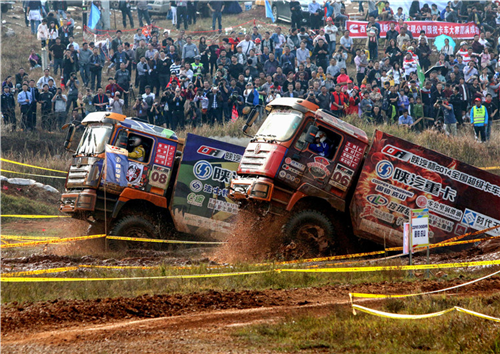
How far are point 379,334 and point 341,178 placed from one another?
5.97 metres

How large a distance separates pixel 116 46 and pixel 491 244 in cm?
1787

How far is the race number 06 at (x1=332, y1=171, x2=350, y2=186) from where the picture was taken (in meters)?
12.7

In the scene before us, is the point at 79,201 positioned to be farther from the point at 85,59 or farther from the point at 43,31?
the point at 43,31

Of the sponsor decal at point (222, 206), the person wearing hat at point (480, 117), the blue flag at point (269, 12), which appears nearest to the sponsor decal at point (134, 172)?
the sponsor decal at point (222, 206)

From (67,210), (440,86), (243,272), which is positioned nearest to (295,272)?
(243,272)

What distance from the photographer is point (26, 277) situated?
10750 millimetres

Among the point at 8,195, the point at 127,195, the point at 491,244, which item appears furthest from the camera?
the point at 8,195

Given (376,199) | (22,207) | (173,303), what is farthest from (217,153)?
(22,207)

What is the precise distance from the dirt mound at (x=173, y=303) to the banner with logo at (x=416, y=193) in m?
2.86

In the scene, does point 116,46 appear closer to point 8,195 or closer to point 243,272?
point 8,195

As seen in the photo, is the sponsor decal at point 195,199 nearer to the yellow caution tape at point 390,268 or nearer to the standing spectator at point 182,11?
the yellow caution tape at point 390,268

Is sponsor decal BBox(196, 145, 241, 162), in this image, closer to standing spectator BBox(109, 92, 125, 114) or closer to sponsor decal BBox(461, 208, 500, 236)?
sponsor decal BBox(461, 208, 500, 236)

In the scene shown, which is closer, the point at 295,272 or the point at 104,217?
the point at 295,272

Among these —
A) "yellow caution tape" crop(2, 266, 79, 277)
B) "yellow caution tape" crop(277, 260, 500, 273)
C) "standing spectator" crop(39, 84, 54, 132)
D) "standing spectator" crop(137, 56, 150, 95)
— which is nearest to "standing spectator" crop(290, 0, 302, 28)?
"standing spectator" crop(137, 56, 150, 95)
